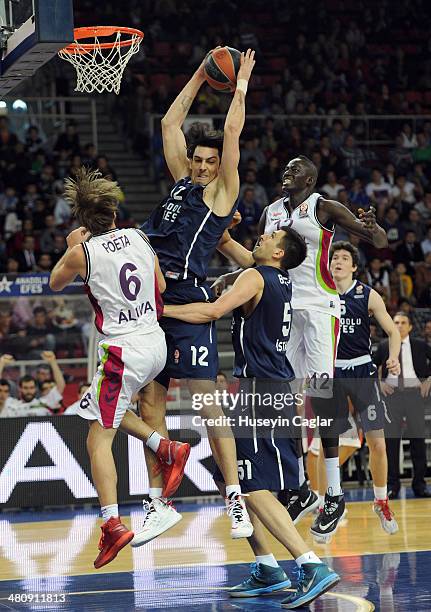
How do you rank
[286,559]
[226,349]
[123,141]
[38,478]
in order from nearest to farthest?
[286,559], [38,478], [226,349], [123,141]

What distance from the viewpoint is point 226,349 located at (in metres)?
15.5

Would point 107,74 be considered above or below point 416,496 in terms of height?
above

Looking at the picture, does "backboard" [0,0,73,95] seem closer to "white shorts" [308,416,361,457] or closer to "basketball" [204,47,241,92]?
"basketball" [204,47,241,92]

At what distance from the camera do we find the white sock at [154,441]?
287 inches

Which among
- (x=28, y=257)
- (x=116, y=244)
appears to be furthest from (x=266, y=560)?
(x=28, y=257)

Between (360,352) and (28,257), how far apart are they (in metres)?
7.12

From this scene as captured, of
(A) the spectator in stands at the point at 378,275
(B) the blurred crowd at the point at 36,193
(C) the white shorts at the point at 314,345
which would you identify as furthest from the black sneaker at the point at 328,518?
(A) the spectator in stands at the point at 378,275

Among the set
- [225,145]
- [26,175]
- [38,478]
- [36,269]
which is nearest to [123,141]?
[26,175]

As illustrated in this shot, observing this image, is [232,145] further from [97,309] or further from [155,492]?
[155,492]

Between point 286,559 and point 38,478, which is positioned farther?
point 38,478

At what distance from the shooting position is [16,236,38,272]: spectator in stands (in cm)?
1620

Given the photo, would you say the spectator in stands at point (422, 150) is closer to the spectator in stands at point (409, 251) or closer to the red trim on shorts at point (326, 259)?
the spectator in stands at point (409, 251)

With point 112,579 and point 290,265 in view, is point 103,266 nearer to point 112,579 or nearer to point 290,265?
point 290,265

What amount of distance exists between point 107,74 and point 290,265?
7.35ft
